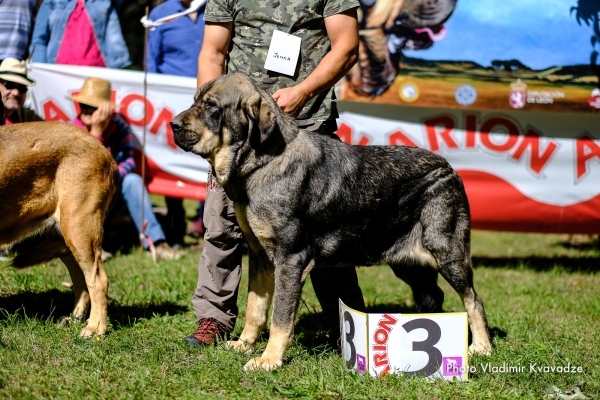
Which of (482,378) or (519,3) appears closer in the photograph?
(482,378)

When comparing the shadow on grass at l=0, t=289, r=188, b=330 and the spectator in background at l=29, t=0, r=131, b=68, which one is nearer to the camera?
the shadow on grass at l=0, t=289, r=188, b=330

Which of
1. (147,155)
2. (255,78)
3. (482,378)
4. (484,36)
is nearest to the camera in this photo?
(482,378)

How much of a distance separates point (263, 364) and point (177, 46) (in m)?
5.21

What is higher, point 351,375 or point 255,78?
point 255,78

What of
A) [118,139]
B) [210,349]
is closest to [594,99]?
[210,349]

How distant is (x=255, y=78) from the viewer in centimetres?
470

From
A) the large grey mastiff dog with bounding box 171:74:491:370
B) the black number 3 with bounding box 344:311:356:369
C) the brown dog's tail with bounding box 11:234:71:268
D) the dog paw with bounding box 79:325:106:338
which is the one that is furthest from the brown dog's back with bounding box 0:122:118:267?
the black number 3 with bounding box 344:311:356:369

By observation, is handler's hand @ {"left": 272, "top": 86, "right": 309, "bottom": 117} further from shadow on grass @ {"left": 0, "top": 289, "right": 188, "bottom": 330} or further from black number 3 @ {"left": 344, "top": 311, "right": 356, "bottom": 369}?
shadow on grass @ {"left": 0, "top": 289, "right": 188, "bottom": 330}

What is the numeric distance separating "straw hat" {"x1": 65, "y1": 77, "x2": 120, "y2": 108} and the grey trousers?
305 centimetres

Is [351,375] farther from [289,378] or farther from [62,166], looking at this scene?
[62,166]

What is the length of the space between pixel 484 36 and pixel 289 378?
4.86 m

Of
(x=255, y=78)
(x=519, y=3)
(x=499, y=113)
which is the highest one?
(x=519, y=3)

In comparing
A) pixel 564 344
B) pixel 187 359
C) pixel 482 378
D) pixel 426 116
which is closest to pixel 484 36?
pixel 426 116

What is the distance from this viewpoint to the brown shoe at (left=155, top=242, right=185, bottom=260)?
7.80 meters
